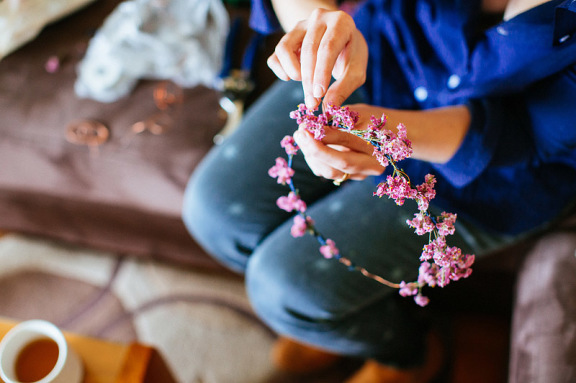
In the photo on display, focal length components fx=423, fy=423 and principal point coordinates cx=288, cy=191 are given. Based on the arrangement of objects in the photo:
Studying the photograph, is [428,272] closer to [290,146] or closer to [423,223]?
[423,223]

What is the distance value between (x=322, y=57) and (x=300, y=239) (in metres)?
0.32

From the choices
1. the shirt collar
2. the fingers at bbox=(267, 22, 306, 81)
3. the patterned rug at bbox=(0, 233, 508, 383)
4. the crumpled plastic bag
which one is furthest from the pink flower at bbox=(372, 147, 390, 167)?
the patterned rug at bbox=(0, 233, 508, 383)

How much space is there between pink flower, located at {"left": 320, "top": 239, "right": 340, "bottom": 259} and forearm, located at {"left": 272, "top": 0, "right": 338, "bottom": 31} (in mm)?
289

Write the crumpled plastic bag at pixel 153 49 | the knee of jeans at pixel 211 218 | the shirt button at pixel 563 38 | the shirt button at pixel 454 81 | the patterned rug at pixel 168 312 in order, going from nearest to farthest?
1. the shirt button at pixel 563 38
2. the shirt button at pixel 454 81
3. the knee of jeans at pixel 211 218
4. the crumpled plastic bag at pixel 153 49
5. the patterned rug at pixel 168 312

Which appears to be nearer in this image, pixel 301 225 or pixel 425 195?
pixel 425 195

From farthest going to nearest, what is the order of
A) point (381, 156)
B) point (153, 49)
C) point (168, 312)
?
point (168, 312)
point (153, 49)
point (381, 156)

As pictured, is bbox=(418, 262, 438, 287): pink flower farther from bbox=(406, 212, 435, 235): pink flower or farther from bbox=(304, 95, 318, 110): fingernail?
bbox=(304, 95, 318, 110): fingernail

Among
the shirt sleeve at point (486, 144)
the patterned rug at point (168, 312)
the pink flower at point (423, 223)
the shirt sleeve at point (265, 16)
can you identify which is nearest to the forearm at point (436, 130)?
the shirt sleeve at point (486, 144)

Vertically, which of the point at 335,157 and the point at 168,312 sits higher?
the point at 335,157

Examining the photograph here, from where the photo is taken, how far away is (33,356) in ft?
1.72

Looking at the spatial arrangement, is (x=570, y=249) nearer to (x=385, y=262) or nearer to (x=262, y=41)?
(x=385, y=262)

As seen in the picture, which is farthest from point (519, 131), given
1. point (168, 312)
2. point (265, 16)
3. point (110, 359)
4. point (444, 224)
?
point (168, 312)

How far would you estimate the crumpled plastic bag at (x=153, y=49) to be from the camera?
850 mm

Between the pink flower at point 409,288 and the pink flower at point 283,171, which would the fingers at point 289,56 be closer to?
the pink flower at point 283,171
